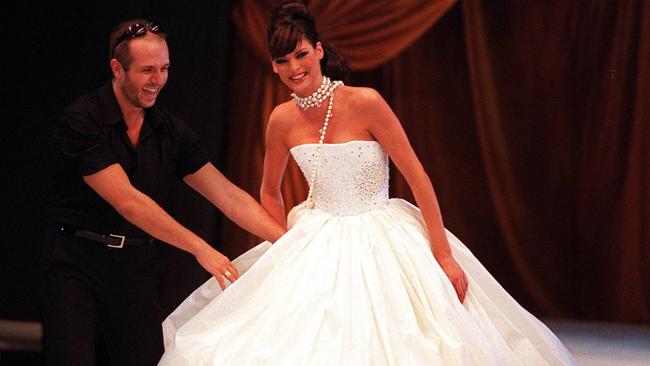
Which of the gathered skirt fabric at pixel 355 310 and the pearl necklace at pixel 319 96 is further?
the pearl necklace at pixel 319 96

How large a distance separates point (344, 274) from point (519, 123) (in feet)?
9.15

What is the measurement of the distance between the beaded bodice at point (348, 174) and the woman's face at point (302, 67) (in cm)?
19

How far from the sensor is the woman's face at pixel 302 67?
271 cm

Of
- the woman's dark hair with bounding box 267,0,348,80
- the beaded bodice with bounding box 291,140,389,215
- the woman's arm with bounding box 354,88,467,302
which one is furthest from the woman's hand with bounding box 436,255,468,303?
the woman's dark hair with bounding box 267,0,348,80

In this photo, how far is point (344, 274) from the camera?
2.61 m

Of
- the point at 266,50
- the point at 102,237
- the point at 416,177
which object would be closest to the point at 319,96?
the point at 416,177

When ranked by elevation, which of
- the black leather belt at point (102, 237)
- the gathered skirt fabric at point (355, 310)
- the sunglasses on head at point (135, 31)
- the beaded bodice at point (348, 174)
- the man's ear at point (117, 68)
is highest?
the sunglasses on head at point (135, 31)

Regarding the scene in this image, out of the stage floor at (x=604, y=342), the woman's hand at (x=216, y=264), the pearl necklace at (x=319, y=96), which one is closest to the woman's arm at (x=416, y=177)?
the pearl necklace at (x=319, y=96)

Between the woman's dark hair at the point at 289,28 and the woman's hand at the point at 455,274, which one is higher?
the woman's dark hair at the point at 289,28

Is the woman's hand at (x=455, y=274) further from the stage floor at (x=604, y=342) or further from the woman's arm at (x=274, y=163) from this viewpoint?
the stage floor at (x=604, y=342)

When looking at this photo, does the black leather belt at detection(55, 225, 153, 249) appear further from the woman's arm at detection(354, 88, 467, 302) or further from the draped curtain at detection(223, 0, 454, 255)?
the draped curtain at detection(223, 0, 454, 255)

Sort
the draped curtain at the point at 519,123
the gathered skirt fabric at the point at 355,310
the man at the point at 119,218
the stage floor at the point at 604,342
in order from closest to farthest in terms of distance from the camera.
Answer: the gathered skirt fabric at the point at 355,310 → the man at the point at 119,218 → the stage floor at the point at 604,342 → the draped curtain at the point at 519,123

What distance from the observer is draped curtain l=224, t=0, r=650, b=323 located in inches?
192

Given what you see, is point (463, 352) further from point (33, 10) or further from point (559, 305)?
point (33, 10)
